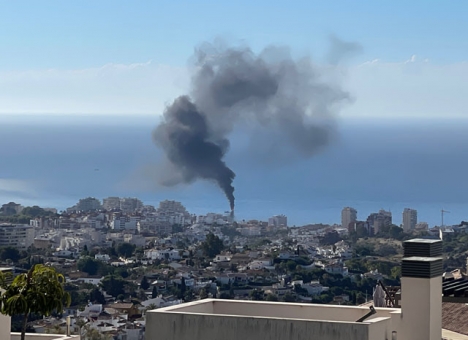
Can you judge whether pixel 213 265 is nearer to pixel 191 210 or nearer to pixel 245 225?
pixel 245 225

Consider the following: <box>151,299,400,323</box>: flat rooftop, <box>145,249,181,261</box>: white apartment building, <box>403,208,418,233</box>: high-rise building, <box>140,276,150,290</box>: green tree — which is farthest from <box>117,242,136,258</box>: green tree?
<box>151,299,400,323</box>: flat rooftop

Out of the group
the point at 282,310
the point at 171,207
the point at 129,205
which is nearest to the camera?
the point at 282,310

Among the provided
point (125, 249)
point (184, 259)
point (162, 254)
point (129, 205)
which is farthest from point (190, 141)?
point (184, 259)

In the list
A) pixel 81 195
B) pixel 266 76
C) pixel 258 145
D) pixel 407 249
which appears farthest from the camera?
pixel 81 195

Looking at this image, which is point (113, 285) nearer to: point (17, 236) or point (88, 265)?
point (88, 265)

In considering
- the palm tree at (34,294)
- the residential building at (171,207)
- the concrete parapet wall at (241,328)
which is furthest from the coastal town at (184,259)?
the concrete parapet wall at (241,328)

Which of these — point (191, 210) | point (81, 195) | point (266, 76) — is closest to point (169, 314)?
point (266, 76)
